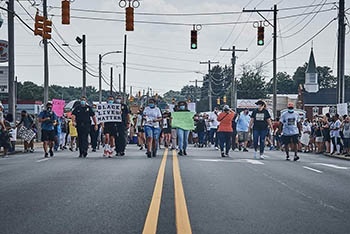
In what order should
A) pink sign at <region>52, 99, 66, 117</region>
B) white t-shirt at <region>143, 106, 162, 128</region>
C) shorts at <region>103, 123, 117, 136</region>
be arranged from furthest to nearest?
pink sign at <region>52, 99, 66, 117</region>, shorts at <region>103, 123, 117, 136</region>, white t-shirt at <region>143, 106, 162, 128</region>

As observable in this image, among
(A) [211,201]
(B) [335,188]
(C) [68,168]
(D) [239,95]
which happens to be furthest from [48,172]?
(D) [239,95]

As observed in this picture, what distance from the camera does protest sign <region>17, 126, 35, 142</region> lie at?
66.7ft

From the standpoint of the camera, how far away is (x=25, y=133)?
20578 mm

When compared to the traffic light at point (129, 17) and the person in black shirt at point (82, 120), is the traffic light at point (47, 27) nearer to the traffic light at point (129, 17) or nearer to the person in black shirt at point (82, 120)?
the traffic light at point (129, 17)

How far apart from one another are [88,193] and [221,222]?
274cm

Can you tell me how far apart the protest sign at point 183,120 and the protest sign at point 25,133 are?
5743 millimetres

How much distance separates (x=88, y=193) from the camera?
26.9 feet

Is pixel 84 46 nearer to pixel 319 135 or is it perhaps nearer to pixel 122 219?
pixel 319 135

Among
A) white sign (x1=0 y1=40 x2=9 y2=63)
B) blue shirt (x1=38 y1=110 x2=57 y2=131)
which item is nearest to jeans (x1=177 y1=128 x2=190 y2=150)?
blue shirt (x1=38 y1=110 x2=57 y2=131)

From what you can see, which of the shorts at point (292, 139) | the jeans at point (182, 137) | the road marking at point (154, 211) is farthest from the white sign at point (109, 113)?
the road marking at point (154, 211)

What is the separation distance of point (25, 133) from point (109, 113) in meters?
4.79

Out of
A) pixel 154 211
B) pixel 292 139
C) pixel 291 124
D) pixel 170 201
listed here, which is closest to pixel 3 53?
pixel 291 124

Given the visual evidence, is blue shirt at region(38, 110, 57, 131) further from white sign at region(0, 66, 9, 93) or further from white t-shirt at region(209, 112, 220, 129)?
white t-shirt at region(209, 112, 220, 129)

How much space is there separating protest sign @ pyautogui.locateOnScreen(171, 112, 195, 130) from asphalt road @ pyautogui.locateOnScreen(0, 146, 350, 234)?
6.07 m
